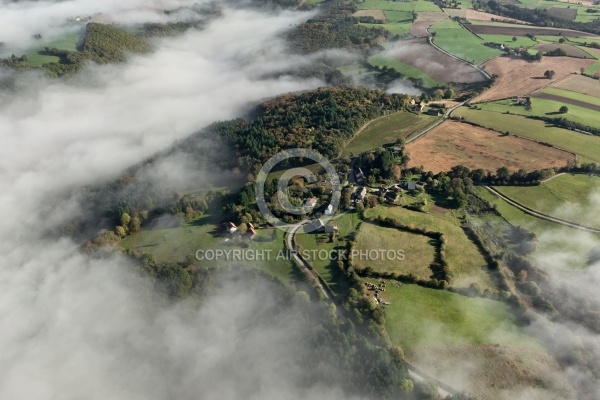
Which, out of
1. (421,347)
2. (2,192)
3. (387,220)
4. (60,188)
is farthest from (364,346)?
(2,192)

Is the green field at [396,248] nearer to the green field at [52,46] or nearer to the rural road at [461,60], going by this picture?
the rural road at [461,60]

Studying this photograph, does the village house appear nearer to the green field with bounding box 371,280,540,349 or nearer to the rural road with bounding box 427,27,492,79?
the green field with bounding box 371,280,540,349

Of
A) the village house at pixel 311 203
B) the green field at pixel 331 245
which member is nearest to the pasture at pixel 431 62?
the village house at pixel 311 203

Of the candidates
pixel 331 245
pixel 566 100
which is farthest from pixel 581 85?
pixel 331 245

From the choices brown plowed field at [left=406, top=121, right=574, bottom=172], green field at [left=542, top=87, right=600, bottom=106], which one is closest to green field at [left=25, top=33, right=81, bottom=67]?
brown plowed field at [left=406, top=121, right=574, bottom=172]

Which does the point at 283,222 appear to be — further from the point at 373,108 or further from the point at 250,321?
the point at 373,108

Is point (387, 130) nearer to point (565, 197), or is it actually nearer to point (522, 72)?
point (565, 197)
